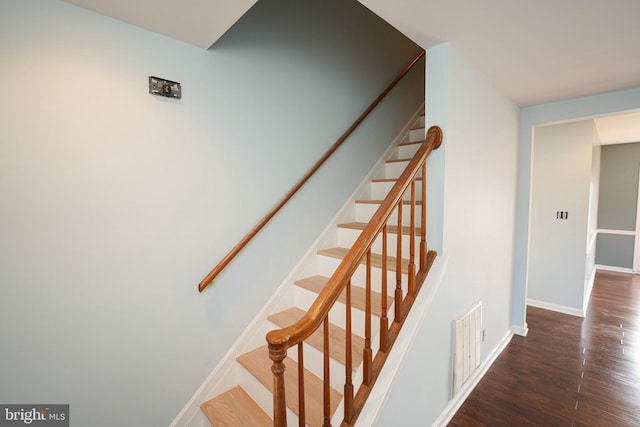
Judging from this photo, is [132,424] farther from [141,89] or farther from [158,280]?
[141,89]

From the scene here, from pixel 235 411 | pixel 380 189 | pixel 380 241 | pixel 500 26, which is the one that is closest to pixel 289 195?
pixel 380 241

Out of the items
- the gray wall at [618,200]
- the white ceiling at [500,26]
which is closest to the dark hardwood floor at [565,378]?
the white ceiling at [500,26]

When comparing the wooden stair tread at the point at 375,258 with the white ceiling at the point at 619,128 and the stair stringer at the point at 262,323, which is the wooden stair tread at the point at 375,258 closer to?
the stair stringer at the point at 262,323

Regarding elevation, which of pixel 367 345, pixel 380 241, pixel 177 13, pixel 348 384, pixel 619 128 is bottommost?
pixel 348 384

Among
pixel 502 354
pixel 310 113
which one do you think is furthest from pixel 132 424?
pixel 502 354

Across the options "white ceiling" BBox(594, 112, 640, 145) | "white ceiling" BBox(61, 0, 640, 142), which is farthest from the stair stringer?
"white ceiling" BBox(594, 112, 640, 145)

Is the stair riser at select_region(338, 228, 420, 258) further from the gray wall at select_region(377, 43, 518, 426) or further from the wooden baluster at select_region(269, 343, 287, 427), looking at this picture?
the wooden baluster at select_region(269, 343, 287, 427)

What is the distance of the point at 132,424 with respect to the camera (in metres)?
1.41

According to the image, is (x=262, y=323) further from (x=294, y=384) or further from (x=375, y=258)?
(x=375, y=258)

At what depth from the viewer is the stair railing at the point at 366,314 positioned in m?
0.86

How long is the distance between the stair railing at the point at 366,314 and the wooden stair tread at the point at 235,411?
52cm

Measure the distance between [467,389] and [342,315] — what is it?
47.1 inches

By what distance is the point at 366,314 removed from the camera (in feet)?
4.00

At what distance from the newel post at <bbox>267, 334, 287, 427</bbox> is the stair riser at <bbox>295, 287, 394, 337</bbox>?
0.73m
